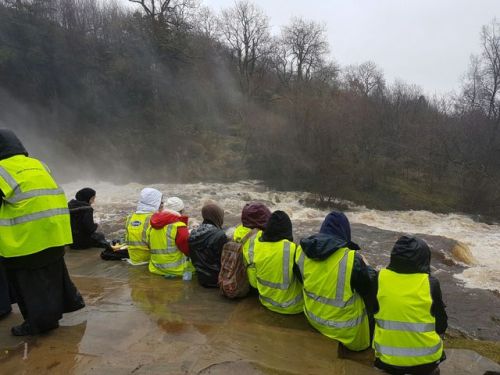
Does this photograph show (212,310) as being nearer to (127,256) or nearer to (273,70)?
(127,256)

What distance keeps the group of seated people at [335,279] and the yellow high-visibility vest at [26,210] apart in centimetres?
197

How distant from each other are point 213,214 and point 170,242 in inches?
27.2

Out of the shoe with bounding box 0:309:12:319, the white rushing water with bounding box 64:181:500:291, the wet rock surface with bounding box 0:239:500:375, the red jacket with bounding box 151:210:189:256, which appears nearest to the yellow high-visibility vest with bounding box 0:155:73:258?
the wet rock surface with bounding box 0:239:500:375

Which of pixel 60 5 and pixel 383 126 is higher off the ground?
pixel 60 5

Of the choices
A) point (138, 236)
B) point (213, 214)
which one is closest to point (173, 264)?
point (138, 236)

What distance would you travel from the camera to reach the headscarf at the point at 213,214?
546 cm

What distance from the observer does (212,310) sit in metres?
4.77

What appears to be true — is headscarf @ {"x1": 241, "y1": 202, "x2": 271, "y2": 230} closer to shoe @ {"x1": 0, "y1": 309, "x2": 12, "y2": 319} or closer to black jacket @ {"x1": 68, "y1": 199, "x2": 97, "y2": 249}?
shoe @ {"x1": 0, "y1": 309, "x2": 12, "y2": 319}

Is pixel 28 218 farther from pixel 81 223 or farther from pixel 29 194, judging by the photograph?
pixel 81 223

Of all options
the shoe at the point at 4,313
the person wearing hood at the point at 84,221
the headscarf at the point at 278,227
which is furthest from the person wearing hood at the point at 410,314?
the person wearing hood at the point at 84,221

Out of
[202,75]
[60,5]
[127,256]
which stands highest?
[60,5]

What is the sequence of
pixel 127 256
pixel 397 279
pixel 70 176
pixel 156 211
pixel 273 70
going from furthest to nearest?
1. pixel 273 70
2. pixel 70 176
3. pixel 127 256
4. pixel 156 211
5. pixel 397 279

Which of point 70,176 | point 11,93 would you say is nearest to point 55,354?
point 70,176

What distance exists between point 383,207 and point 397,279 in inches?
746
